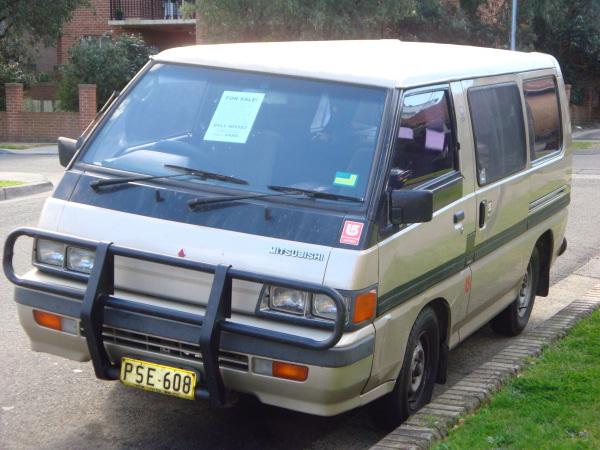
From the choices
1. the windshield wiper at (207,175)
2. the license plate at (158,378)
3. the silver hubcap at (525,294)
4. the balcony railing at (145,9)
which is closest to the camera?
the license plate at (158,378)

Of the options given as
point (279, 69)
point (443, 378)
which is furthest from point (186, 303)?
point (443, 378)

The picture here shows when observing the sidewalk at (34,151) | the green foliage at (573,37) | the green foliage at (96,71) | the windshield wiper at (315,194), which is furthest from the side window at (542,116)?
the green foliage at (573,37)

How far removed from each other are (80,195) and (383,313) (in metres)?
1.78

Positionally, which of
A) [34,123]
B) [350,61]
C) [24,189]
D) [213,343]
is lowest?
[34,123]

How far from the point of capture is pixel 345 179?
5.05 m

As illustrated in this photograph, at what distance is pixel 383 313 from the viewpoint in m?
4.94

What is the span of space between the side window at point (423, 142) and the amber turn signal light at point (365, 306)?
0.68 m

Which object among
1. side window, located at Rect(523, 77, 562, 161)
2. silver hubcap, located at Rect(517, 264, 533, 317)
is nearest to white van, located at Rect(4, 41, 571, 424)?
side window, located at Rect(523, 77, 562, 161)

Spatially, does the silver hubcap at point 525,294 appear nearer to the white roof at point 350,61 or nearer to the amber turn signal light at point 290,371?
the white roof at point 350,61

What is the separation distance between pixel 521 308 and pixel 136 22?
3376 centimetres

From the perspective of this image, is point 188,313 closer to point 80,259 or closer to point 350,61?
point 80,259

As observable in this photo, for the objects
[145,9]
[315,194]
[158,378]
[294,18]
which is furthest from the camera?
[145,9]

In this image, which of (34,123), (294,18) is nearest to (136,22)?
(34,123)

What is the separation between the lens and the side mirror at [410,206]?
16.0 feet
